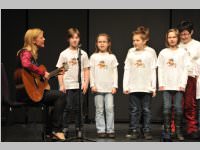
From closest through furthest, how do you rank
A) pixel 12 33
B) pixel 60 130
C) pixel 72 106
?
pixel 60 130 → pixel 72 106 → pixel 12 33

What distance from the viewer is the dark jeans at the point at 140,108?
7.40m

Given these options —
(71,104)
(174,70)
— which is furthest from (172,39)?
(71,104)

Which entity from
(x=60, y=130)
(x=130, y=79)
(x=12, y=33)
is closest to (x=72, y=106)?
(x=60, y=130)

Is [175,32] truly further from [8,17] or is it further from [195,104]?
[8,17]

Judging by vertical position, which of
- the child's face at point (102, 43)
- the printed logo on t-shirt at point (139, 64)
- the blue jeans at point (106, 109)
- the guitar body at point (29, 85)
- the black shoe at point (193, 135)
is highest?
the child's face at point (102, 43)

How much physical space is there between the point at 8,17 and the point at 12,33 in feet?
1.12

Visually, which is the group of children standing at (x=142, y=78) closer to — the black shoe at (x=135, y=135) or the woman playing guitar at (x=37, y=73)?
the black shoe at (x=135, y=135)

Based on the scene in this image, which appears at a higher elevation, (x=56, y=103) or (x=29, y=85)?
(x=29, y=85)

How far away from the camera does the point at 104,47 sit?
294 inches

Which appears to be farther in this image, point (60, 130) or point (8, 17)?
point (8, 17)

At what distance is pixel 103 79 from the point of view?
748 cm

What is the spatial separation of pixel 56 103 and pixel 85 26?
283cm

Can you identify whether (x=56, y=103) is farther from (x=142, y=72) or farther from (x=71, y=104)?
(x=142, y=72)

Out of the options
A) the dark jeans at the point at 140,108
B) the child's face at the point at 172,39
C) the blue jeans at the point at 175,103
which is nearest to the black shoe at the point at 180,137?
the blue jeans at the point at 175,103
